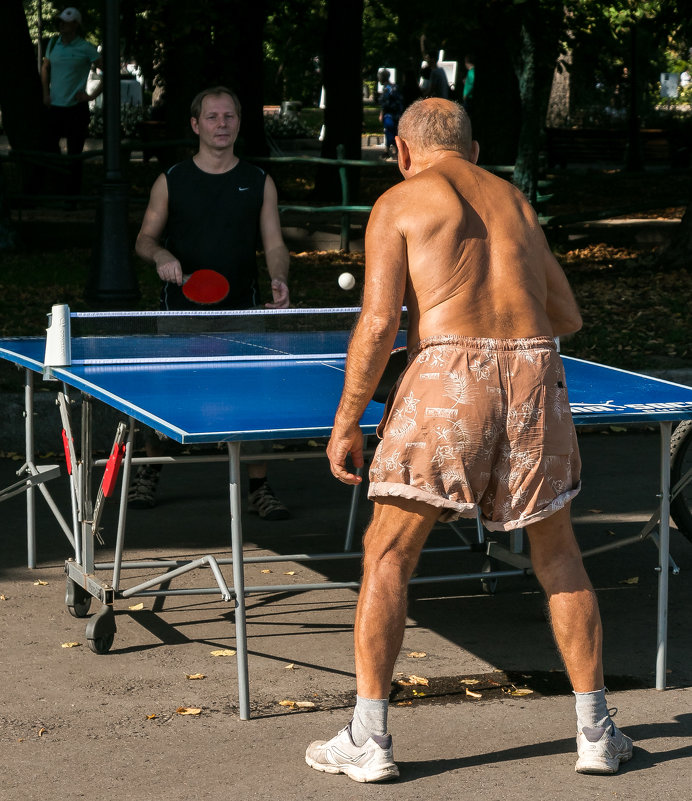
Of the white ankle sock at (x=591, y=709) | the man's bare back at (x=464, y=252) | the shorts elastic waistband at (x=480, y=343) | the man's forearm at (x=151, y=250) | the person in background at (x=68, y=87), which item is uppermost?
the person in background at (x=68, y=87)

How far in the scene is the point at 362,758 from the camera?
13.3ft

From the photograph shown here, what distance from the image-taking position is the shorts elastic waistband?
3984 mm

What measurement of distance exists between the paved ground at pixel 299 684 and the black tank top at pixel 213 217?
1.39 meters

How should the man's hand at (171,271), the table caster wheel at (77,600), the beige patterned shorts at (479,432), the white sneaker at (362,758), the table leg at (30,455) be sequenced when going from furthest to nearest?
1. the man's hand at (171,271)
2. the table leg at (30,455)
3. the table caster wheel at (77,600)
4. the white sneaker at (362,758)
5. the beige patterned shorts at (479,432)

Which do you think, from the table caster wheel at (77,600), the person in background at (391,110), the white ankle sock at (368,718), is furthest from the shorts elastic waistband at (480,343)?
the person in background at (391,110)

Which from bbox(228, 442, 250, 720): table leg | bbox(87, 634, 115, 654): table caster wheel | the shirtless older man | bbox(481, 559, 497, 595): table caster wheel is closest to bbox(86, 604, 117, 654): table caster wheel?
bbox(87, 634, 115, 654): table caster wheel

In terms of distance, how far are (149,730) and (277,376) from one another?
→ 1.64 metres

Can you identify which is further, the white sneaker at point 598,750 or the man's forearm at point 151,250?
the man's forearm at point 151,250

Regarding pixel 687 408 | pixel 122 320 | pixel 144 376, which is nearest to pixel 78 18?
pixel 122 320

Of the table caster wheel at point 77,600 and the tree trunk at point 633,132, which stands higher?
the tree trunk at point 633,132

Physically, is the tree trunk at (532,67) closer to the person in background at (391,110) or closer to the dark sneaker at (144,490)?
the dark sneaker at (144,490)

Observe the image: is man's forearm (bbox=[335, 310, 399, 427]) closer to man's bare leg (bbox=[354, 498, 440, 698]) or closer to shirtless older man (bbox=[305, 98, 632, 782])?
shirtless older man (bbox=[305, 98, 632, 782])

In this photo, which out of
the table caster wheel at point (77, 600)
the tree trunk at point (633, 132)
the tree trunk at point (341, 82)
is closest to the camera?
the table caster wheel at point (77, 600)

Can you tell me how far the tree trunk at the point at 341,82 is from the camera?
18.5 metres
